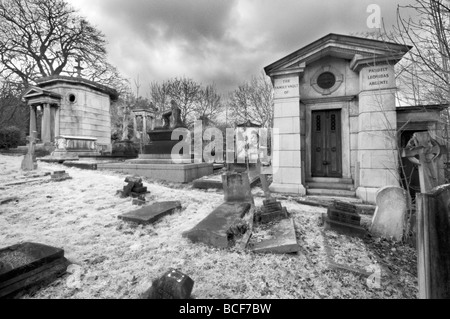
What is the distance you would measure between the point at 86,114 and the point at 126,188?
16.3 metres

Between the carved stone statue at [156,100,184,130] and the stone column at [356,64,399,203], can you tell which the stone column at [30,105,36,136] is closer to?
the carved stone statue at [156,100,184,130]

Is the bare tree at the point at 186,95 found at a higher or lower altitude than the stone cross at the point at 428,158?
higher

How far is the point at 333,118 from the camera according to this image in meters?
6.13

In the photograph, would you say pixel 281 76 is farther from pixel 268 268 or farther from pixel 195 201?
pixel 268 268

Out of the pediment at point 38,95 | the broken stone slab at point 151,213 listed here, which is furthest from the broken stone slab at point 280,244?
the pediment at point 38,95

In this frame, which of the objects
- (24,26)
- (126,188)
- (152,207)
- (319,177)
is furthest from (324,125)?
(24,26)

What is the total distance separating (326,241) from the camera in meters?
2.87

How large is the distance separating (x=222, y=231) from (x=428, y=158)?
3277mm

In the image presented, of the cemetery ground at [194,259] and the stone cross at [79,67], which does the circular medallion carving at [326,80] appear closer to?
the cemetery ground at [194,259]

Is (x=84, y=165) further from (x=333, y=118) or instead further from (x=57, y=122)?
(x=57, y=122)

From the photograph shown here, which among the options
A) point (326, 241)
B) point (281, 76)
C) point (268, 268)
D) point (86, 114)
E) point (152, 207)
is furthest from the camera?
point (86, 114)

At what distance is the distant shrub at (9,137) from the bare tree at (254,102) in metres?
19.6

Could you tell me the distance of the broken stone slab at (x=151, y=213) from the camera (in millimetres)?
3453

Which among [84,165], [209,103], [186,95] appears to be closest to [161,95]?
[186,95]
